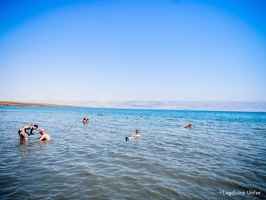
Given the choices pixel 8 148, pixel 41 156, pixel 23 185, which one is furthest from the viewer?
pixel 8 148

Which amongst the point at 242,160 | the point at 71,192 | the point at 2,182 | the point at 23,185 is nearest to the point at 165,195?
the point at 71,192

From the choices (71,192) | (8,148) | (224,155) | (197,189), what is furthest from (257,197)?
(8,148)

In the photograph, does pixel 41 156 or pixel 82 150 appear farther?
pixel 82 150

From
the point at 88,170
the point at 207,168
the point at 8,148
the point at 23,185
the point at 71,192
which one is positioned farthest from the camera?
the point at 8,148

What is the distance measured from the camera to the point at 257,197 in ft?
21.7

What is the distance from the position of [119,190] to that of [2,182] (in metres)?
5.17

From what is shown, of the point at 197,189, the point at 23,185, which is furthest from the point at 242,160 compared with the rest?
the point at 23,185

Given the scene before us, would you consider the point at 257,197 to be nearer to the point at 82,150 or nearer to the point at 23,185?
the point at 23,185

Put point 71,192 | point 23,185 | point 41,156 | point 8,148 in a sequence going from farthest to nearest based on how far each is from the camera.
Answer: point 8,148 → point 41,156 → point 23,185 → point 71,192

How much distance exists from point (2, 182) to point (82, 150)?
19.6 ft

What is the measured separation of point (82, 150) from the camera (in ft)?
41.6

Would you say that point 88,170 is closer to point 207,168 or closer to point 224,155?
point 207,168

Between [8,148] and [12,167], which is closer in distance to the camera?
[12,167]

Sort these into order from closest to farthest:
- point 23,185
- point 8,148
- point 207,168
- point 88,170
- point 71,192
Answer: point 71,192
point 23,185
point 88,170
point 207,168
point 8,148
